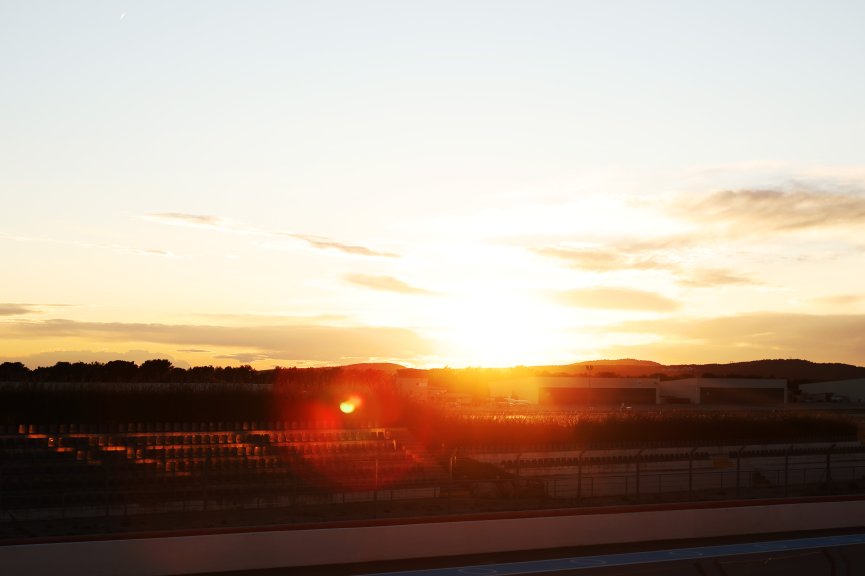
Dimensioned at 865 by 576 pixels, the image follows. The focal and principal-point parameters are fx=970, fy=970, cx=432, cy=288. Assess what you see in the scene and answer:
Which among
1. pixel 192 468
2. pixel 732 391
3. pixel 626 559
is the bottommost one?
pixel 626 559

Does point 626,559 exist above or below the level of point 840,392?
below

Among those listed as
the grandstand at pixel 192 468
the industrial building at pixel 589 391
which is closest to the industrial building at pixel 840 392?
the industrial building at pixel 589 391

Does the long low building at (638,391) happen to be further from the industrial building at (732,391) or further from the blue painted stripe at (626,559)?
the blue painted stripe at (626,559)

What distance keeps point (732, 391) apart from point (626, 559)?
290ft

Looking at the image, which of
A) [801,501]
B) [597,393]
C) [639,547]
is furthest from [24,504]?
[597,393]

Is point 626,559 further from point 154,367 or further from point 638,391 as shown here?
point 638,391

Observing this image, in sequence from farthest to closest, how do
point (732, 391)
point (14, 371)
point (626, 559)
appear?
point (732, 391)
point (14, 371)
point (626, 559)

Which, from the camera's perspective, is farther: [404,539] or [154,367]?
[154,367]

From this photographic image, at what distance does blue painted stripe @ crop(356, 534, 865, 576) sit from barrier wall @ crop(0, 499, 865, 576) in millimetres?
918

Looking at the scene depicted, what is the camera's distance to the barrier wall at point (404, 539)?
1655 cm

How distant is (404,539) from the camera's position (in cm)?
1961

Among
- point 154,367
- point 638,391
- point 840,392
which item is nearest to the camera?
point 154,367

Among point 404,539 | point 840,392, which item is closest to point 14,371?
point 404,539

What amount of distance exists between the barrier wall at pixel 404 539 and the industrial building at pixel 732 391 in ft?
260
